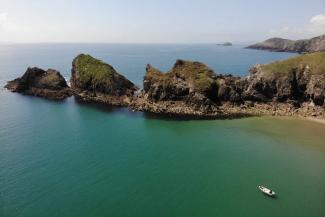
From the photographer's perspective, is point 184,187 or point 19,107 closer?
point 184,187

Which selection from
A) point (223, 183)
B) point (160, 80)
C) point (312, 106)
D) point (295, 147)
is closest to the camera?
point (223, 183)

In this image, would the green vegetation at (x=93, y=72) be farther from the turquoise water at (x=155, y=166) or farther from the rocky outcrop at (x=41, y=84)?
the turquoise water at (x=155, y=166)

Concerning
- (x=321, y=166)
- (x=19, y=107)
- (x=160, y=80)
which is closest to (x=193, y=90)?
(x=160, y=80)

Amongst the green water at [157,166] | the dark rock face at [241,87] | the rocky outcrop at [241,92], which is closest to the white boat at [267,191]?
the green water at [157,166]

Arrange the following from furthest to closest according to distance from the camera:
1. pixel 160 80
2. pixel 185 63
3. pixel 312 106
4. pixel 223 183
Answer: pixel 185 63, pixel 160 80, pixel 312 106, pixel 223 183

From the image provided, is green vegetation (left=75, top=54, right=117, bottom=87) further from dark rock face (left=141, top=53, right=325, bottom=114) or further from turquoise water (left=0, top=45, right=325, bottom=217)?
turquoise water (left=0, top=45, right=325, bottom=217)

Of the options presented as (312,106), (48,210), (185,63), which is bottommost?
(48,210)

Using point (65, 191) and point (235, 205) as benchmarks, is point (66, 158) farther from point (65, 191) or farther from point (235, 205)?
point (235, 205)

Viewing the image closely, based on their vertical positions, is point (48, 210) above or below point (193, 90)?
below
